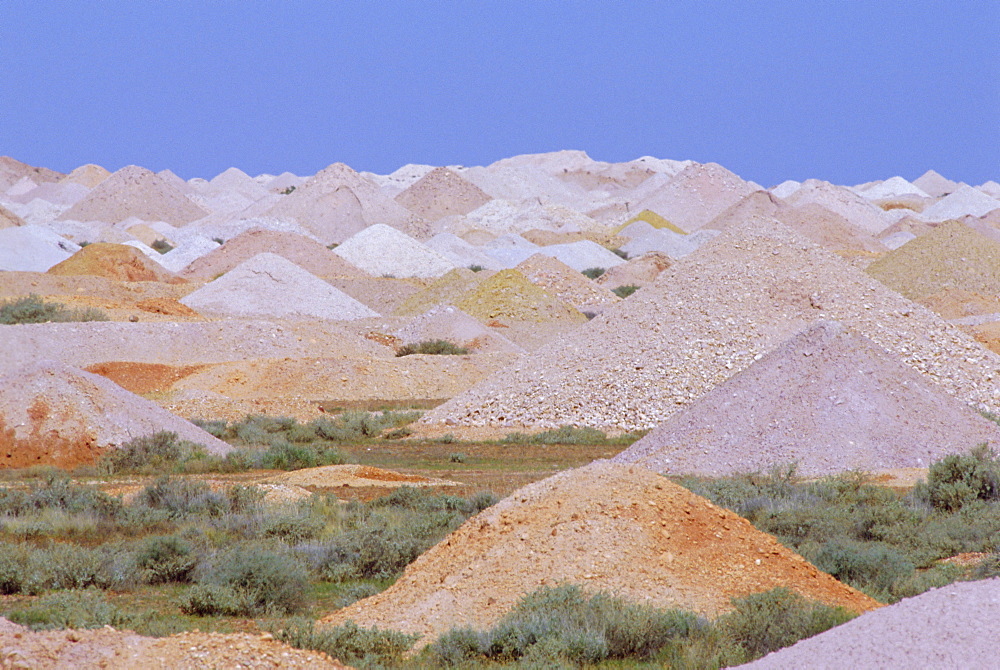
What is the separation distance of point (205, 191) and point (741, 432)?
117990 millimetres

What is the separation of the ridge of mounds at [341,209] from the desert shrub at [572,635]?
7302cm

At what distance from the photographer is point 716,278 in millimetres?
24234

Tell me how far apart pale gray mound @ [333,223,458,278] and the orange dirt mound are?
3198cm

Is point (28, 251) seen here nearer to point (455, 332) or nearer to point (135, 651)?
point (455, 332)

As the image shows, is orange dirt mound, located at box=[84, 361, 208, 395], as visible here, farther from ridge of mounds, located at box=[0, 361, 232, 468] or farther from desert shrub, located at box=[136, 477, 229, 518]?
desert shrub, located at box=[136, 477, 229, 518]

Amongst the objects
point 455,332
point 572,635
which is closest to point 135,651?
point 572,635

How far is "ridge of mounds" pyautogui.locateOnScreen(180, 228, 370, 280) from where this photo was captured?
2263 inches

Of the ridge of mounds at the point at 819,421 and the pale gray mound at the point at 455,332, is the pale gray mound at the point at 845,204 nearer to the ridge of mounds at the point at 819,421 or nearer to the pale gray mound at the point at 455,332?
the pale gray mound at the point at 455,332

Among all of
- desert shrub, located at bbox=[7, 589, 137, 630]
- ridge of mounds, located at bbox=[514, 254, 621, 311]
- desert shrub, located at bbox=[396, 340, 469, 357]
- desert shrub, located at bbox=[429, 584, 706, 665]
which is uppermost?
ridge of mounds, located at bbox=[514, 254, 621, 311]

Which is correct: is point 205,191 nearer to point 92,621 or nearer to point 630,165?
point 630,165

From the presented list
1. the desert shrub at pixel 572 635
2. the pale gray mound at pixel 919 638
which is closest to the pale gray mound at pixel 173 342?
the desert shrub at pixel 572 635

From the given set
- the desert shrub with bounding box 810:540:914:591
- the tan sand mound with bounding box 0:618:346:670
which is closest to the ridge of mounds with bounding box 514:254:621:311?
the desert shrub with bounding box 810:540:914:591

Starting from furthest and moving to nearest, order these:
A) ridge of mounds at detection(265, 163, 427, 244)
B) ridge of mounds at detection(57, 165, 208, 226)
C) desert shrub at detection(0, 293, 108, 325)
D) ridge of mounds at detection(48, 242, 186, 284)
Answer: ridge of mounds at detection(57, 165, 208, 226) < ridge of mounds at detection(265, 163, 427, 244) < ridge of mounds at detection(48, 242, 186, 284) < desert shrub at detection(0, 293, 108, 325)

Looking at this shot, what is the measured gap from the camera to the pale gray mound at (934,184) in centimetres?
13200
